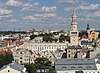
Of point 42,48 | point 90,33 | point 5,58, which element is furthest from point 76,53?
point 90,33

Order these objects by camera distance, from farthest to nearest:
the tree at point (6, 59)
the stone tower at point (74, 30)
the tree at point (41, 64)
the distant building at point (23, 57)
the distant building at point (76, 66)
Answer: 1. the stone tower at point (74, 30)
2. the distant building at point (23, 57)
3. the tree at point (6, 59)
4. the tree at point (41, 64)
5. the distant building at point (76, 66)

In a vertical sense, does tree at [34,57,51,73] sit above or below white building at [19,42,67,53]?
above

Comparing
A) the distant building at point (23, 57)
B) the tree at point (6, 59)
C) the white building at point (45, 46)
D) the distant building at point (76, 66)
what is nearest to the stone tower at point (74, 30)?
the white building at point (45, 46)

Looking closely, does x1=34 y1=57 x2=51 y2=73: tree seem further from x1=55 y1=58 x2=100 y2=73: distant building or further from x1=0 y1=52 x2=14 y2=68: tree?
x1=0 y1=52 x2=14 y2=68: tree

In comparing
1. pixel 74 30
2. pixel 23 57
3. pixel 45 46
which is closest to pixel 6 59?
pixel 23 57

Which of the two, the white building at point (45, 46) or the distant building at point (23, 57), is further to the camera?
the white building at point (45, 46)

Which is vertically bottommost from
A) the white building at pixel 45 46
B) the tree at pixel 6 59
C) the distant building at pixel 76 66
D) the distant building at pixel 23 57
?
the white building at pixel 45 46

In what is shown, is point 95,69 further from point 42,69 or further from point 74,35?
point 74,35

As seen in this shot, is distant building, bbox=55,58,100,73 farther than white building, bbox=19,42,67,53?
No

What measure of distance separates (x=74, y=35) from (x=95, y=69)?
42.4 m

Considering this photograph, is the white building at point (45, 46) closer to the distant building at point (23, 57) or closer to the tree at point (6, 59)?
the distant building at point (23, 57)

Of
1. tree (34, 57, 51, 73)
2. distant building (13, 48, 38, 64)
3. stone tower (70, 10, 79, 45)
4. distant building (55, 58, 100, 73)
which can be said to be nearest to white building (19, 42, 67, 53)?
stone tower (70, 10, 79, 45)

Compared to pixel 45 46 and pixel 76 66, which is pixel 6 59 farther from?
pixel 45 46

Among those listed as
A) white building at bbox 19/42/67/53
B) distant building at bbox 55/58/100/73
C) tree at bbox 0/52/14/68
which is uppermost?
distant building at bbox 55/58/100/73
